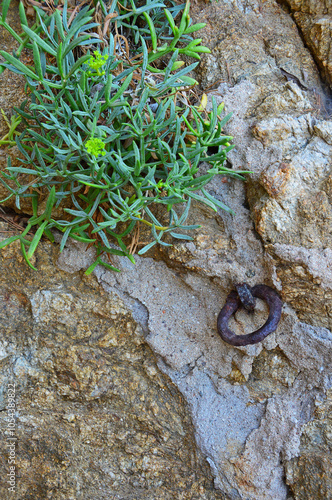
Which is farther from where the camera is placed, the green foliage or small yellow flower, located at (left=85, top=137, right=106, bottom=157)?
the green foliage

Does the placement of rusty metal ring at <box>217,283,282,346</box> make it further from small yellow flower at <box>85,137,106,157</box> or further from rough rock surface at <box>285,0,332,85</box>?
rough rock surface at <box>285,0,332,85</box>

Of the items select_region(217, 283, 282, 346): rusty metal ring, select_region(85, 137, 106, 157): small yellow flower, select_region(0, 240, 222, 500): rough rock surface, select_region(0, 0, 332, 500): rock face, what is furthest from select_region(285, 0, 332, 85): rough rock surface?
select_region(0, 240, 222, 500): rough rock surface

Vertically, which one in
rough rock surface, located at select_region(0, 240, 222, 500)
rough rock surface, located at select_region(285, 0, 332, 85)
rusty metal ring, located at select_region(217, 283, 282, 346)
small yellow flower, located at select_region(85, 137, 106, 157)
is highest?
rough rock surface, located at select_region(285, 0, 332, 85)

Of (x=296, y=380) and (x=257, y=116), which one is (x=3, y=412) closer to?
(x=296, y=380)

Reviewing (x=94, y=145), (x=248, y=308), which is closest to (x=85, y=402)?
(x=248, y=308)

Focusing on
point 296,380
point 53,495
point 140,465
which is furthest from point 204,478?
point 53,495

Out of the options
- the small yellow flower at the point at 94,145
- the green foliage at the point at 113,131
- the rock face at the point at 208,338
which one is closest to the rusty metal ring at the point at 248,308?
the rock face at the point at 208,338
